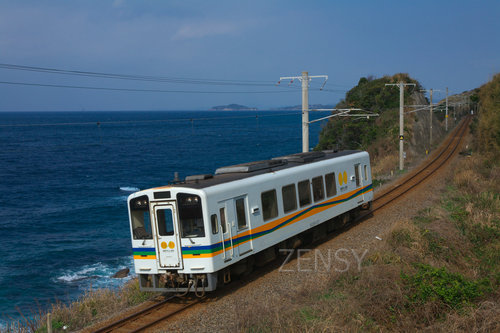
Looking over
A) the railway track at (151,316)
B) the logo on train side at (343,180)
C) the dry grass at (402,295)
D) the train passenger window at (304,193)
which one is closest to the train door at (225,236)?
the railway track at (151,316)

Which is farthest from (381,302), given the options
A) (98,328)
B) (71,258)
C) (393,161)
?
(393,161)

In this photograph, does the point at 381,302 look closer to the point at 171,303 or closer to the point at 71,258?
the point at 171,303

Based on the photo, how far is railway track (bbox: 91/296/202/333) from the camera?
9.86 m

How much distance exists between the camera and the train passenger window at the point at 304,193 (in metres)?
14.6

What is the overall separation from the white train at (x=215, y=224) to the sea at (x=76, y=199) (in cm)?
264

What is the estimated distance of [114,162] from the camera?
2928 inches

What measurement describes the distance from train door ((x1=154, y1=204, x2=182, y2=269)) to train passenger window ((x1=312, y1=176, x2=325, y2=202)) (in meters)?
5.61

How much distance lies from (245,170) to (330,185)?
4.24 meters

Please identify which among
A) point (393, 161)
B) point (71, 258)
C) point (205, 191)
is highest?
point (205, 191)

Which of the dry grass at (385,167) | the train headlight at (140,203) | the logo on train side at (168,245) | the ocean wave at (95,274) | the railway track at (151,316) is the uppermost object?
the train headlight at (140,203)

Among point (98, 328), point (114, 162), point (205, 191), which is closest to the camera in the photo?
point (98, 328)

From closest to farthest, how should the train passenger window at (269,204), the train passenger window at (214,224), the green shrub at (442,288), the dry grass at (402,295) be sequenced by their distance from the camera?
the dry grass at (402,295)
the green shrub at (442,288)
the train passenger window at (214,224)
the train passenger window at (269,204)

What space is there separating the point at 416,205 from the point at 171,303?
44.9 ft

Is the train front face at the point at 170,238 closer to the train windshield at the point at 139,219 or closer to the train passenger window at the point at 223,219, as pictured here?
the train windshield at the point at 139,219
